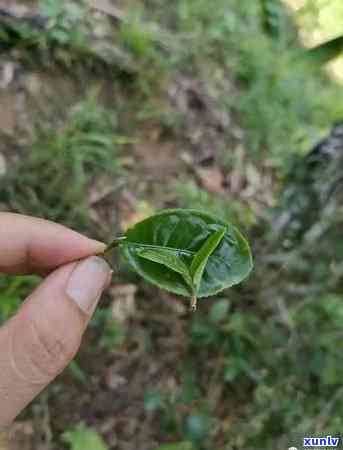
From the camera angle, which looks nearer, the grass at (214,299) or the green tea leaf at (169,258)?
the green tea leaf at (169,258)

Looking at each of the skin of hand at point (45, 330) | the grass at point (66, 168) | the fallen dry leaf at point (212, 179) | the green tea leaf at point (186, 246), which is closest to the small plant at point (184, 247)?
the green tea leaf at point (186, 246)

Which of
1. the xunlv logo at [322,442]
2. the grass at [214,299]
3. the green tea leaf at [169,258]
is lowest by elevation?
the xunlv logo at [322,442]

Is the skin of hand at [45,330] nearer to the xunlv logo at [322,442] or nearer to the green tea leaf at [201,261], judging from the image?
the green tea leaf at [201,261]

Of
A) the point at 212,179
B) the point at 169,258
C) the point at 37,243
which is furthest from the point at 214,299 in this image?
the point at 169,258

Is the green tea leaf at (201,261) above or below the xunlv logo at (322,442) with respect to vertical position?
above

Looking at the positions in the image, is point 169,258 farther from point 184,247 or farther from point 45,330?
point 45,330

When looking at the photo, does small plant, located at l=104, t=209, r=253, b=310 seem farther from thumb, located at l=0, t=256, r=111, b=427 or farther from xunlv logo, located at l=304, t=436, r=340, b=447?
xunlv logo, located at l=304, t=436, r=340, b=447
